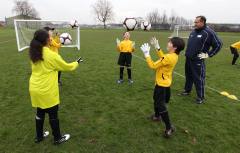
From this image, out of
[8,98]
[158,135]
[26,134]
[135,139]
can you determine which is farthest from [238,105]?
[8,98]

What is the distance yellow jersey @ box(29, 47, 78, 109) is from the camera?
13.1 ft

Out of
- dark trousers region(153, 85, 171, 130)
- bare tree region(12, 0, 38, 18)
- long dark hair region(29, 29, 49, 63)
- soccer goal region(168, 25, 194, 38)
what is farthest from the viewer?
bare tree region(12, 0, 38, 18)

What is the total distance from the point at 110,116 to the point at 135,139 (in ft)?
4.02

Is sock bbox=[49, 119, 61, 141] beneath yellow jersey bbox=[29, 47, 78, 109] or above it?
beneath

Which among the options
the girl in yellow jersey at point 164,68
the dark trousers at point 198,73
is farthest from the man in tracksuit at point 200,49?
the girl in yellow jersey at point 164,68

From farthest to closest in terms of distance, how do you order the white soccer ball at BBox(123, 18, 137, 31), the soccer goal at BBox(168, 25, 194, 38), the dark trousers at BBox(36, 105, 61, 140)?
the soccer goal at BBox(168, 25, 194, 38)
the white soccer ball at BBox(123, 18, 137, 31)
the dark trousers at BBox(36, 105, 61, 140)

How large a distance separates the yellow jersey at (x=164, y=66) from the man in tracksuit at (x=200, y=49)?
84.9 inches

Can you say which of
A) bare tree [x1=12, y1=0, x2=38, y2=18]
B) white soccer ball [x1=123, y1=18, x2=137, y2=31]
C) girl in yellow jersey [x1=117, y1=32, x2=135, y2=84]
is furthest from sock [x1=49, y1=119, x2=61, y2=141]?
bare tree [x1=12, y1=0, x2=38, y2=18]

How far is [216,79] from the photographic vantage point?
32.7 ft

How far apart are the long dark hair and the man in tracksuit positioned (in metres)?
4.21

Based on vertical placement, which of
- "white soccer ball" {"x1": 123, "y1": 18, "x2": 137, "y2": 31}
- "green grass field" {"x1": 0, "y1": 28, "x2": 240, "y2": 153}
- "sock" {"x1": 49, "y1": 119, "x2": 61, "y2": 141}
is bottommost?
"green grass field" {"x1": 0, "y1": 28, "x2": 240, "y2": 153}

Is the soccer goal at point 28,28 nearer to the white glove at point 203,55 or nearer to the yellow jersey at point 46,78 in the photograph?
the white glove at point 203,55

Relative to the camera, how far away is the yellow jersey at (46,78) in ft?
13.1

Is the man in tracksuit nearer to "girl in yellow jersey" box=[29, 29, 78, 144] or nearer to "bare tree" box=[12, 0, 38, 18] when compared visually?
"girl in yellow jersey" box=[29, 29, 78, 144]
